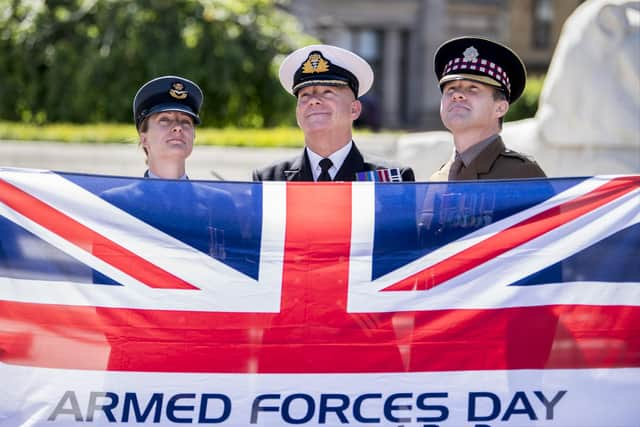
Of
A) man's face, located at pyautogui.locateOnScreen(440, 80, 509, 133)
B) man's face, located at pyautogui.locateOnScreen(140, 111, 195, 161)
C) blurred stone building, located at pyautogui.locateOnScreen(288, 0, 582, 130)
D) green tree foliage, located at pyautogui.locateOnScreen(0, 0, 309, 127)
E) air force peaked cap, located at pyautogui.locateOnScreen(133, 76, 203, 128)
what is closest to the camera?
man's face, located at pyautogui.locateOnScreen(440, 80, 509, 133)

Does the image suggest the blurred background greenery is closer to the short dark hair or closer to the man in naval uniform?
the man in naval uniform

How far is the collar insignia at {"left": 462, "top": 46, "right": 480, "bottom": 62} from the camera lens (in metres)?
4.03

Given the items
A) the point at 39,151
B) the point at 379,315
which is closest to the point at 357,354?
the point at 379,315

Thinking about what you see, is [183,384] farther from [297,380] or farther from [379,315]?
[379,315]

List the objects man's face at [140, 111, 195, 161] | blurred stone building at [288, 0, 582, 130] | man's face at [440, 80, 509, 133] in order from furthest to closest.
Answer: blurred stone building at [288, 0, 582, 130] < man's face at [140, 111, 195, 161] < man's face at [440, 80, 509, 133]

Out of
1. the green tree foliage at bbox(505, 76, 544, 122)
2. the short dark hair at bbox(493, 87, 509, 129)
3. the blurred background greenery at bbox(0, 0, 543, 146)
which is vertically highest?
the green tree foliage at bbox(505, 76, 544, 122)

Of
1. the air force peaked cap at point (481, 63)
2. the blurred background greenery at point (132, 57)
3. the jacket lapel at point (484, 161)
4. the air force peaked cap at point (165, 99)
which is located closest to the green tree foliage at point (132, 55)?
the blurred background greenery at point (132, 57)

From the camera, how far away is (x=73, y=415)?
3.47 meters

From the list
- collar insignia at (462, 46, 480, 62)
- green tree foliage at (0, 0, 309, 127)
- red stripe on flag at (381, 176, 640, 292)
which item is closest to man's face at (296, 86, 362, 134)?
collar insignia at (462, 46, 480, 62)

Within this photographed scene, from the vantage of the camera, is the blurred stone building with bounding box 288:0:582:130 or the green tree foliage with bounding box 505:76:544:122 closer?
the green tree foliage with bounding box 505:76:544:122

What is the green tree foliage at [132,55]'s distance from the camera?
12367 mm

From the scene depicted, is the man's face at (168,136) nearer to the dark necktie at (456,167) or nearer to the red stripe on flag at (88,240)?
the red stripe on flag at (88,240)

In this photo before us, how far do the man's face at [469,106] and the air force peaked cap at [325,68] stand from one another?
17.4 inches

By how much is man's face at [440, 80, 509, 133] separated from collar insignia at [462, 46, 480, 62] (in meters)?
0.08
